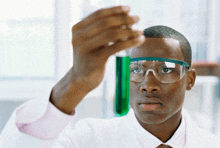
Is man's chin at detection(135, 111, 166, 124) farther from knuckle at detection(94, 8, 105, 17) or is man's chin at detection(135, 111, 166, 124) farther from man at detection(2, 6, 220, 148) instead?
knuckle at detection(94, 8, 105, 17)

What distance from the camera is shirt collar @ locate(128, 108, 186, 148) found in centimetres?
79

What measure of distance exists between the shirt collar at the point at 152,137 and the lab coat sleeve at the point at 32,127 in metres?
0.31

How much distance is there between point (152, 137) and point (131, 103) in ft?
0.43

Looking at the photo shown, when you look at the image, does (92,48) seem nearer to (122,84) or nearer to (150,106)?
(122,84)

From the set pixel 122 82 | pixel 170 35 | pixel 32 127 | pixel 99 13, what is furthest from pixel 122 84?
pixel 170 35

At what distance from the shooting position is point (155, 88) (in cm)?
76

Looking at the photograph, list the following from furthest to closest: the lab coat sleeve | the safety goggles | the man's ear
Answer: the man's ear, the safety goggles, the lab coat sleeve

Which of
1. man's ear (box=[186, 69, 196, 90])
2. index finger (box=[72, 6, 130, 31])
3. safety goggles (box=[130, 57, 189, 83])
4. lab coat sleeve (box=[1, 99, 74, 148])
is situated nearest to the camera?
index finger (box=[72, 6, 130, 31])

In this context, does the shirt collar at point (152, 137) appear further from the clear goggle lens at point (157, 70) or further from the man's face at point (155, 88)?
the clear goggle lens at point (157, 70)

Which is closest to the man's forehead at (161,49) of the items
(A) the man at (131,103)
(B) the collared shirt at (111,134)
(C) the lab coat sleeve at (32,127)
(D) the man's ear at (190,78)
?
(A) the man at (131,103)

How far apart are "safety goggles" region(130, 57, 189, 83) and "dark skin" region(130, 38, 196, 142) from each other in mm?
13

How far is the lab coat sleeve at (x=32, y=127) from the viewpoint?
556 mm

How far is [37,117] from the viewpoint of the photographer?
57 cm

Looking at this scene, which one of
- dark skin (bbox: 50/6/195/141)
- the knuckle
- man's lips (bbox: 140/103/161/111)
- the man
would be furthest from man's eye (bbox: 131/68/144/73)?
the knuckle
